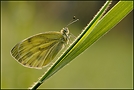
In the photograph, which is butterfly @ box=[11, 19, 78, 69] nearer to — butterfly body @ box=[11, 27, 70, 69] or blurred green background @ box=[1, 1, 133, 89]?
butterfly body @ box=[11, 27, 70, 69]

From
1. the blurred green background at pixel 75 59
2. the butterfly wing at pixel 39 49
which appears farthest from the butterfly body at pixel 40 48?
the blurred green background at pixel 75 59

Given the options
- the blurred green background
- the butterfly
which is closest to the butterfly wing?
the butterfly

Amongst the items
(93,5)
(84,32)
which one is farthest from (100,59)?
(84,32)

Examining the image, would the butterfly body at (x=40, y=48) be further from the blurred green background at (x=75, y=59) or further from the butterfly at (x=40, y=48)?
the blurred green background at (x=75, y=59)

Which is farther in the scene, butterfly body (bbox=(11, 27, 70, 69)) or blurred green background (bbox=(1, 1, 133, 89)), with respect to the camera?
blurred green background (bbox=(1, 1, 133, 89))

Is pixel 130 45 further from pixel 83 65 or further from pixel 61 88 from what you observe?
pixel 61 88

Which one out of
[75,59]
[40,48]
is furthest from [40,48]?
[75,59]
